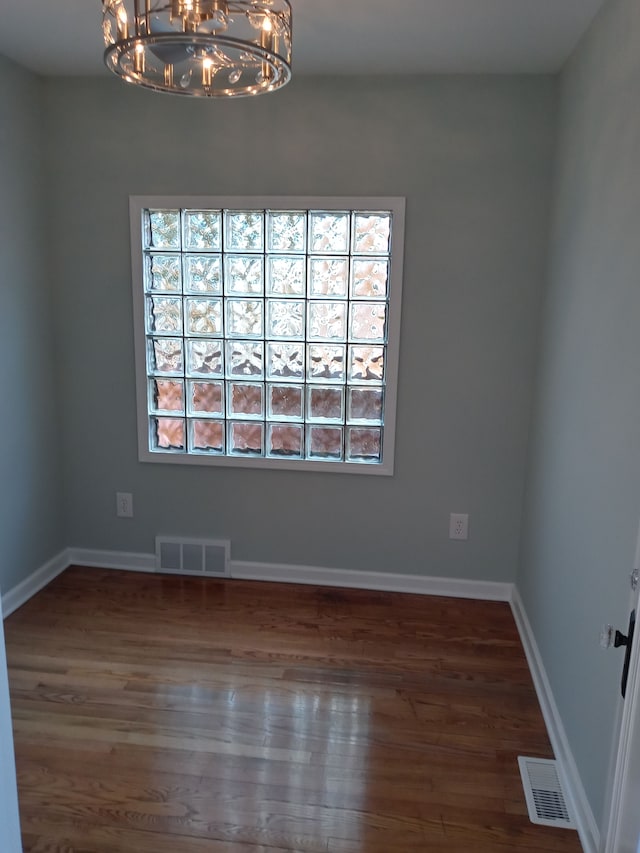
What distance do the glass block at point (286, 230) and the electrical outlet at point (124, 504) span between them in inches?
55.7

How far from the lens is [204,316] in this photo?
2.97 meters

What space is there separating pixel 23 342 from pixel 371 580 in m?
1.97

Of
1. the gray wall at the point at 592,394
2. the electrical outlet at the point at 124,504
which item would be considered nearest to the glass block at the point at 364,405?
Result: the gray wall at the point at 592,394

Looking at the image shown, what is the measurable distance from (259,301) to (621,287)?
1.65 metres

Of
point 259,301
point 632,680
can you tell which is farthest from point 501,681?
point 259,301

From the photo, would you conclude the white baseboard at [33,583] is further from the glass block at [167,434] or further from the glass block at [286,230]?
the glass block at [286,230]

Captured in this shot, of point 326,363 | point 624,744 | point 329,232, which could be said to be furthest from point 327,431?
point 624,744

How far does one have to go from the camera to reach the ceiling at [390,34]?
2.03 m

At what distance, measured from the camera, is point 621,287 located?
170cm

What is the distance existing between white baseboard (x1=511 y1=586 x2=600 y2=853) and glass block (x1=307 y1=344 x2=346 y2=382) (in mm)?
1336

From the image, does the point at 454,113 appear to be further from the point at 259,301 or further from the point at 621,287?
the point at 621,287

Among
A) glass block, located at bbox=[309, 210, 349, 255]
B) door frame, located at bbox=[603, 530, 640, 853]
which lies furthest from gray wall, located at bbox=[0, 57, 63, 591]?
door frame, located at bbox=[603, 530, 640, 853]

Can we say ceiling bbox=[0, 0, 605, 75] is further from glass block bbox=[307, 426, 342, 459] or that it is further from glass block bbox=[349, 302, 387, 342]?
glass block bbox=[307, 426, 342, 459]

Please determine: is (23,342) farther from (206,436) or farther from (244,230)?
(244,230)
